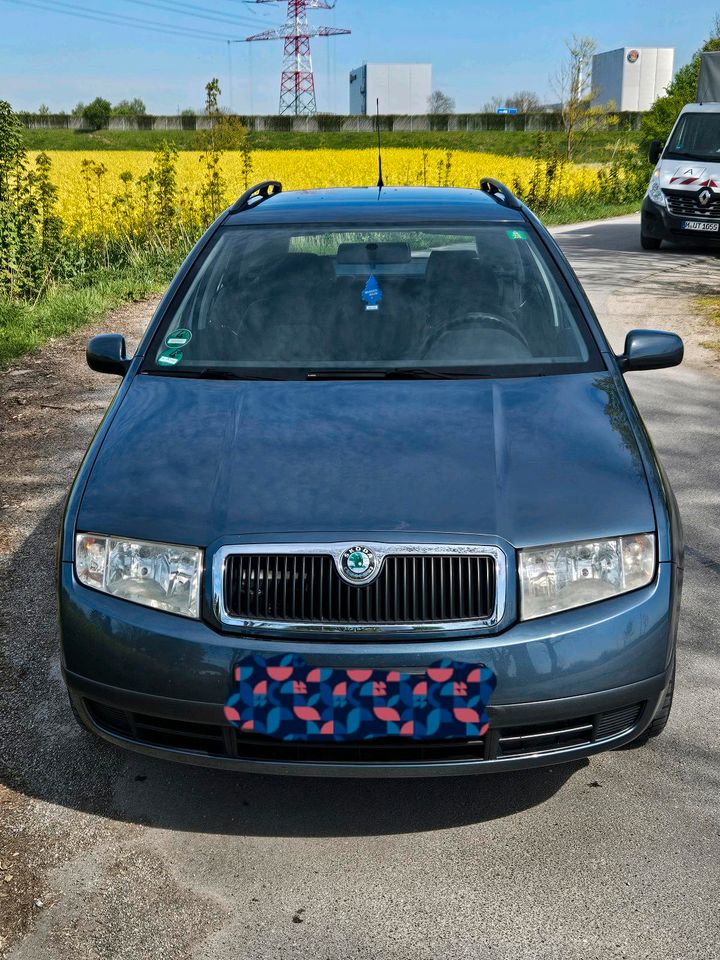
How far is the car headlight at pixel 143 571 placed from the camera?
2721 millimetres

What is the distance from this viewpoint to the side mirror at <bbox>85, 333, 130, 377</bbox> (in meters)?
3.93

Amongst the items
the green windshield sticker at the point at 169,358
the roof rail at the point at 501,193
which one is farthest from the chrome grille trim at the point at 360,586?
the roof rail at the point at 501,193

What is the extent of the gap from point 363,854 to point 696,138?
642 inches

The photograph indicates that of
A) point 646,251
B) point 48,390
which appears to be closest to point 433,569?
point 48,390

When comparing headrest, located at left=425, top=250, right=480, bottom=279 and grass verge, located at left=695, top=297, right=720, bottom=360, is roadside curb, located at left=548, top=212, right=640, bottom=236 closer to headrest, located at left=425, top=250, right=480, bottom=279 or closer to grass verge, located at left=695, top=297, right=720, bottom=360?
grass verge, located at left=695, top=297, right=720, bottom=360

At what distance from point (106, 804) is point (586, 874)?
1303mm

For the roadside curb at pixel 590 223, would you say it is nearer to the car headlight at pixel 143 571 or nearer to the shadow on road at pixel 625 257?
the shadow on road at pixel 625 257

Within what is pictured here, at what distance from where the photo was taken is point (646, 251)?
17422mm

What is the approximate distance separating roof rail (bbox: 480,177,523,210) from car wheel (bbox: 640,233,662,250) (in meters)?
12.7

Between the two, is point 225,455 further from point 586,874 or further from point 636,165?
point 636,165

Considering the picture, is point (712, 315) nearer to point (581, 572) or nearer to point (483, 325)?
point (483, 325)

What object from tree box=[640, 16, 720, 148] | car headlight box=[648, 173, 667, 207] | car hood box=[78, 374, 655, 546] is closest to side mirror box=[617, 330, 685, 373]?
car hood box=[78, 374, 655, 546]

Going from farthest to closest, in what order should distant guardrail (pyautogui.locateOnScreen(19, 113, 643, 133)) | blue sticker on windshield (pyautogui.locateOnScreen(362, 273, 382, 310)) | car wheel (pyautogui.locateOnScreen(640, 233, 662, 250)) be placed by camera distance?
distant guardrail (pyautogui.locateOnScreen(19, 113, 643, 133)) → car wheel (pyautogui.locateOnScreen(640, 233, 662, 250)) → blue sticker on windshield (pyautogui.locateOnScreen(362, 273, 382, 310))

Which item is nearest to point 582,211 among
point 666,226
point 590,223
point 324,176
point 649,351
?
point 590,223
